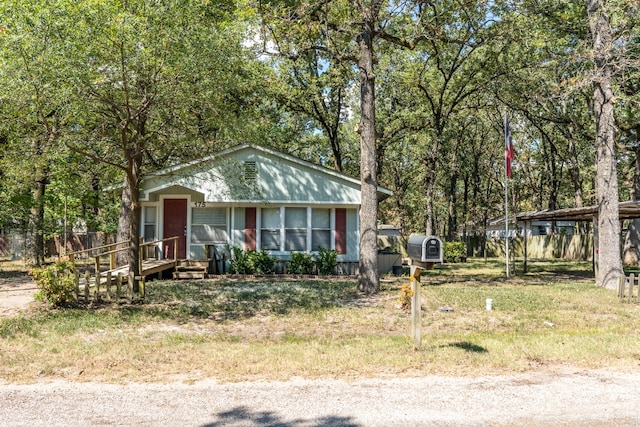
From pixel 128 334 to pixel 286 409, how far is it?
4.44 meters

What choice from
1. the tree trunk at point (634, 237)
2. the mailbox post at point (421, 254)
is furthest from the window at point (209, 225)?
the tree trunk at point (634, 237)

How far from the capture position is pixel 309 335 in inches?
317

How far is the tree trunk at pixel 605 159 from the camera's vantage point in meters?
13.4

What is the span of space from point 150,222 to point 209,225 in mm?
2080

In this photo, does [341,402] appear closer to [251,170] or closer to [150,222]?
[251,170]

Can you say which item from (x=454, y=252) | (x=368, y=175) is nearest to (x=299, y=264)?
(x=368, y=175)

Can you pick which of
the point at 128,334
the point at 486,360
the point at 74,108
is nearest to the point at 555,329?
the point at 486,360

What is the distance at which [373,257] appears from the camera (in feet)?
39.7

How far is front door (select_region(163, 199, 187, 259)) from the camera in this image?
16.7 m

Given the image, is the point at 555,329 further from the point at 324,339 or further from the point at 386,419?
the point at 386,419

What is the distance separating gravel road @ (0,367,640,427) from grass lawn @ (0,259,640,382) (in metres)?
0.38

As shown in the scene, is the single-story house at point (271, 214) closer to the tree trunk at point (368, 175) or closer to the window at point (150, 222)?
the window at point (150, 222)

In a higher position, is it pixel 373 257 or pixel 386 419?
pixel 373 257

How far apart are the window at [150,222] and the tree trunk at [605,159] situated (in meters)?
14.1
